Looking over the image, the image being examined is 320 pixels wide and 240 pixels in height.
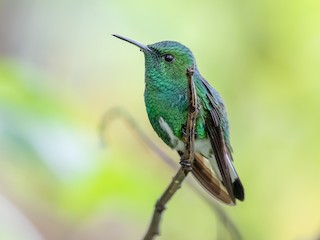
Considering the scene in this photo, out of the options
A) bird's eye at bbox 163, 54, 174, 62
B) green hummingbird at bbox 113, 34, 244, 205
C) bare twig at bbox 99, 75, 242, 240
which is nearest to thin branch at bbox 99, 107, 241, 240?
bare twig at bbox 99, 75, 242, 240

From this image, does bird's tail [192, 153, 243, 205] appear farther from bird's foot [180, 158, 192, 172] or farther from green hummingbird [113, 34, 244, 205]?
bird's foot [180, 158, 192, 172]

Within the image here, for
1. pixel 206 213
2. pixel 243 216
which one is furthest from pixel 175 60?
pixel 206 213

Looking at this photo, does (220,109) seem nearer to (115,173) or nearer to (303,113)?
(115,173)

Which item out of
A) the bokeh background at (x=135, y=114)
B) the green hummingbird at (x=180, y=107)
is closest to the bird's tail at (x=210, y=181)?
the green hummingbird at (x=180, y=107)

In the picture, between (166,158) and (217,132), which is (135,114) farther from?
(217,132)

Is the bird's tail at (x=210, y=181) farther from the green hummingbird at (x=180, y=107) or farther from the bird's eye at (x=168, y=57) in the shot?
the bird's eye at (x=168, y=57)

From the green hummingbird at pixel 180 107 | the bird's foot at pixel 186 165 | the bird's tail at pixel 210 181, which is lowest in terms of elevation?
the bird's tail at pixel 210 181
